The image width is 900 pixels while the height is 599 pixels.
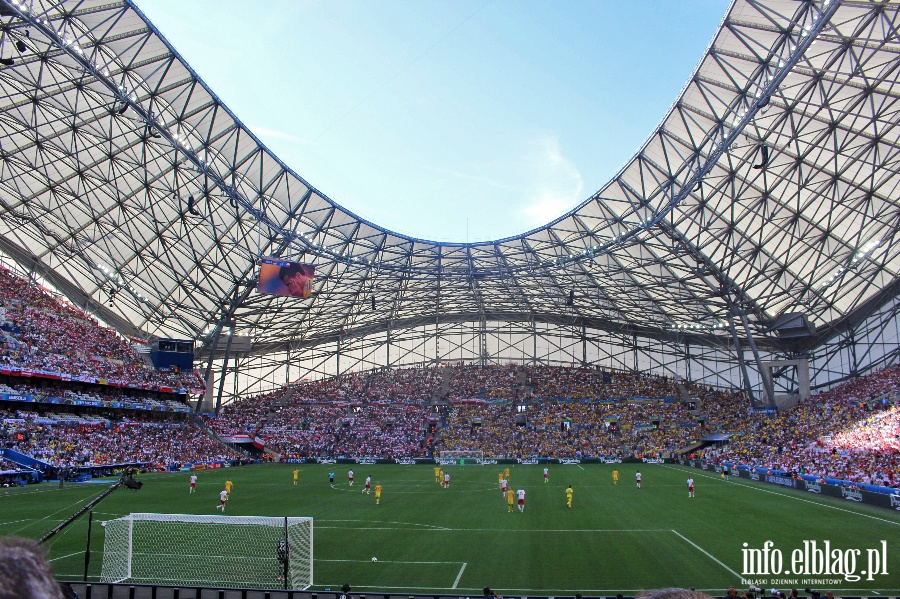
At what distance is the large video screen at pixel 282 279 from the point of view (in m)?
43.8

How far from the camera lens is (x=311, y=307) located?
2675 inches

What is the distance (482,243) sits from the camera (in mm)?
56688

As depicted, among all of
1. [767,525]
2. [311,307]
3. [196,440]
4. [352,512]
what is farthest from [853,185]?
[196,440]

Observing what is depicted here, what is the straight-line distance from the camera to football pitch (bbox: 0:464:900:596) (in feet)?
55.8

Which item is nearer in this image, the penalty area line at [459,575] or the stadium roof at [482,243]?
the penalty area line at [459,575]

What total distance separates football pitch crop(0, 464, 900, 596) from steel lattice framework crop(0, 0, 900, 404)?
66.1 ft

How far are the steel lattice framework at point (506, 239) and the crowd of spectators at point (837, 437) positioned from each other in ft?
29.9

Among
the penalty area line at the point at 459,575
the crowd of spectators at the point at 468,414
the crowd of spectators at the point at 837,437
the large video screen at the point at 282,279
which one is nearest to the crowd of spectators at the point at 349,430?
the crowd of spectators at the point at 468,414

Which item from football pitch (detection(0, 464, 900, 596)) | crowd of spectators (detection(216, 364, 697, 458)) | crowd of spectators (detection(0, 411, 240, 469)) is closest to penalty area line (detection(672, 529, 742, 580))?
football pitch (detection(0, 464, 900, 596))

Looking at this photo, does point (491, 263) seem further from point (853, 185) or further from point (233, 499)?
point (233, 499)

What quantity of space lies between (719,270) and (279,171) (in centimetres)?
3669

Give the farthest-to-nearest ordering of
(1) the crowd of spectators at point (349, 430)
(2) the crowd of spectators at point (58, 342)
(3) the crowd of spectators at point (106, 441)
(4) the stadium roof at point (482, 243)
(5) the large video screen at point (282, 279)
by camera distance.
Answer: (1) the crowd of spectators at point (349, 430) < (2) the crowd of spectators at point (58, 342) < (5) the large video screen at point (282, 279) < (3) the crowd of spectators at point (106, 441) < (4) the stadium roof at point (482, 243)

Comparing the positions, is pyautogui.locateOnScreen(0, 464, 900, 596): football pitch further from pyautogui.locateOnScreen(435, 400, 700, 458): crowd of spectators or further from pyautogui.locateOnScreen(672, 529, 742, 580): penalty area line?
pyautogui.locateOnScreen(435, 400, 700, 458): crowd of spectators

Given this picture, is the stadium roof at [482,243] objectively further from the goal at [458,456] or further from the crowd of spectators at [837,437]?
A: the goal at [458,456]
